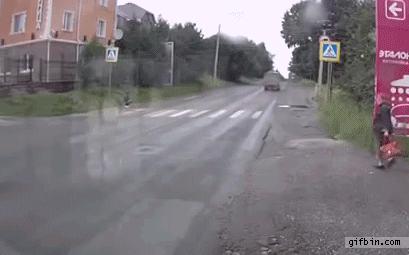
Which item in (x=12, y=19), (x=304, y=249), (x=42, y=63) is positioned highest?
(x=12, y=19)

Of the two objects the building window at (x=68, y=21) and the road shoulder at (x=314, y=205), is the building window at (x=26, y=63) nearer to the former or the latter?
the building window at (x=68, y=21)

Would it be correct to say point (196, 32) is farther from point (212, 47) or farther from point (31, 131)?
point (31, 131)

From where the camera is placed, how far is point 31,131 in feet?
56.4

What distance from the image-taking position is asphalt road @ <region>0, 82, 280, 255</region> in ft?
19.7

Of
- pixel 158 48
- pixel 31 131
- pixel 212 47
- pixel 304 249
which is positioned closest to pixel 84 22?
pixel 158 48

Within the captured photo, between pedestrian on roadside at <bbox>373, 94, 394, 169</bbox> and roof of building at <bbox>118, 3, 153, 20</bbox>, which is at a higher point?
roof of building at <bbox>118, 3, 153, 20</bbox>

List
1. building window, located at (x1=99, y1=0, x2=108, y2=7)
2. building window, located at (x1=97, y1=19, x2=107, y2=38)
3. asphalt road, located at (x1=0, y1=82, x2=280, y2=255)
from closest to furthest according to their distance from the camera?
1. asphalt road, located at (x1=0, y1=82, x2=280, y2=255)
2. building window, located at (x1=99, y1=0, x2=108, y2=7)
3. building window, located at (x1=97, y1=19, x2=107, y2=38)

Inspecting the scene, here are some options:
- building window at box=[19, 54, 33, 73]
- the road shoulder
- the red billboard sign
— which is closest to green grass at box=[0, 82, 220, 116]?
building window at box=[19, 54, 33, 73]

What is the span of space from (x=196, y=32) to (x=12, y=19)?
2572 centimetres

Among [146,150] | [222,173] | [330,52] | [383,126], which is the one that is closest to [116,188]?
[222,173]

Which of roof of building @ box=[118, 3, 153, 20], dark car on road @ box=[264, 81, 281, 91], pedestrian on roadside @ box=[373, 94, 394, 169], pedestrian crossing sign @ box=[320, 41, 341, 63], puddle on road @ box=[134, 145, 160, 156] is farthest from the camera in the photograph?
dark car on road @ box=[264, 81, 281, 91]

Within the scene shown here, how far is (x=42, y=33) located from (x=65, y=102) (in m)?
8.59

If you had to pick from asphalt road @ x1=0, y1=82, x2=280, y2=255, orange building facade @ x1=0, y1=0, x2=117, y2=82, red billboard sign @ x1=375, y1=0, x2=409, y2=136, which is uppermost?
orange building facade @ x1=0, y1=0, x2=117, y2=82

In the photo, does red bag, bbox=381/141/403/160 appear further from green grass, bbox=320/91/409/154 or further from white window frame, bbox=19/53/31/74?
white window frame, bbox=19/53/31/74
